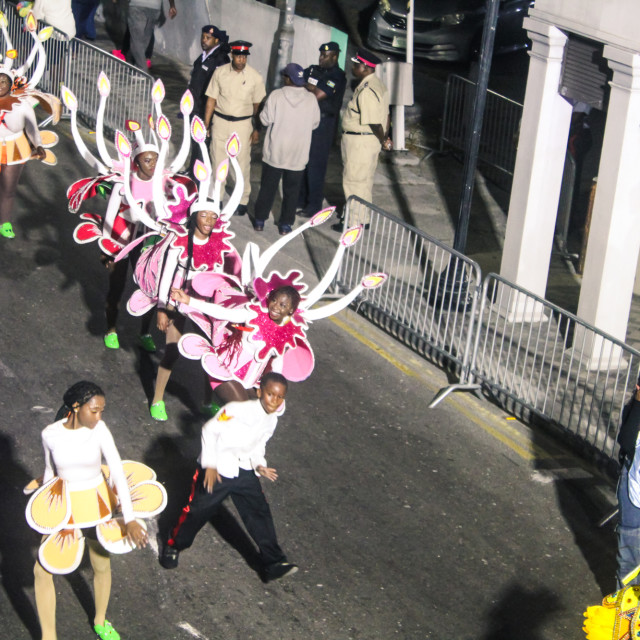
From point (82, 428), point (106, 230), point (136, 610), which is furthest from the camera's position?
point (106, 230)

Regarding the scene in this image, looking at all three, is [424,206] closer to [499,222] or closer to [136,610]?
[499,222]

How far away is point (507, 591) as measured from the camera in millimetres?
7574

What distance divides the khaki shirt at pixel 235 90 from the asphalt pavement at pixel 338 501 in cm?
243

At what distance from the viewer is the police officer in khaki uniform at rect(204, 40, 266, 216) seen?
12656 millimetres

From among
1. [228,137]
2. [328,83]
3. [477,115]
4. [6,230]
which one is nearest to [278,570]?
[477,115]

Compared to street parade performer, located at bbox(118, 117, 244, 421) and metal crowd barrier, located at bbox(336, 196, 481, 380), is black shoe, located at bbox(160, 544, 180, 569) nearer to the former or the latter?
street parade performer, located at bbox(118, 117, 244, 421)

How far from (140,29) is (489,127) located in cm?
534

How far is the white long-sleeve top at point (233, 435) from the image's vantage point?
6.88m

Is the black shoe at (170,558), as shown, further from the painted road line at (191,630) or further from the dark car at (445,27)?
the dark car at (445,27)

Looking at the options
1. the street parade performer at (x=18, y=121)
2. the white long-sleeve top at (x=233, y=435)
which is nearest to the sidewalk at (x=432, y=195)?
the street parade performer at (x=18, y=121)

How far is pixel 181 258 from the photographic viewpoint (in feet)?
28.3

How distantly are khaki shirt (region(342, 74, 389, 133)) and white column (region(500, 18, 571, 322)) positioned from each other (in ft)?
6.24

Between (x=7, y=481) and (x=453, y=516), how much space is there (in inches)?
123

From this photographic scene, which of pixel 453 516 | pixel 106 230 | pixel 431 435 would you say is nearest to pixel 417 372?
pixel 431 435
